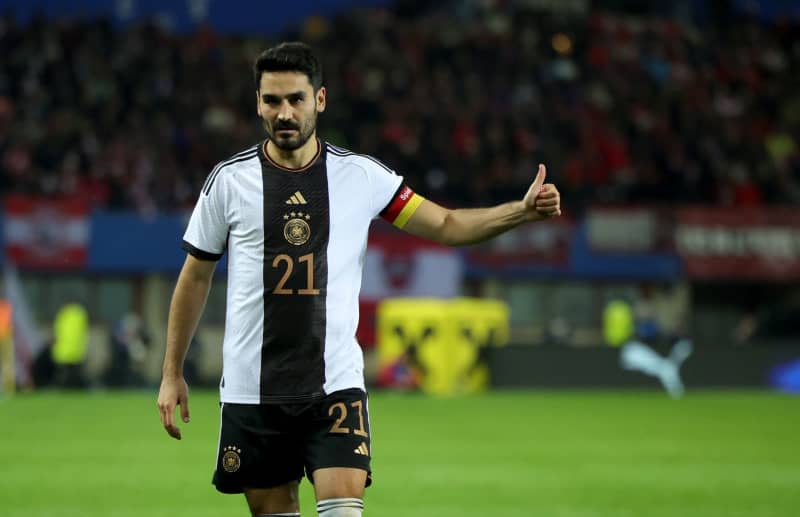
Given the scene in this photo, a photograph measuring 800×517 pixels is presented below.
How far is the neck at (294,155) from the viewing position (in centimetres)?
488

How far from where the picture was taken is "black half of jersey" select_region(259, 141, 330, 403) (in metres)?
4.77

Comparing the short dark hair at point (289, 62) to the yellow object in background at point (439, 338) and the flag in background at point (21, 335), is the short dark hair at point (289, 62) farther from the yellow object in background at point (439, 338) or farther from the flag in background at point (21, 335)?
the flag in background at point (21, 335)

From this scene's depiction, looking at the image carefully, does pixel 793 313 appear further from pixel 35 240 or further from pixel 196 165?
pixel 35 240

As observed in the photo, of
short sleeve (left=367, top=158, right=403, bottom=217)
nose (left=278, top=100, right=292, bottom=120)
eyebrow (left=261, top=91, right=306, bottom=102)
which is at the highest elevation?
eyebrow (left=261, top=91, right=306, bottom=102)

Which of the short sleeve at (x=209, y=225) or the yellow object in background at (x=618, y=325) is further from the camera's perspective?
the yellow object in background at (x=618, y=325)

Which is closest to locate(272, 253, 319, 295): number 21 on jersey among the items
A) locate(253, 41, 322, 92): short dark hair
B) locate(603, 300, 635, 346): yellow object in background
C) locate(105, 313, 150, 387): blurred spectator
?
locate(253, 41, 322, 92): short dark hair

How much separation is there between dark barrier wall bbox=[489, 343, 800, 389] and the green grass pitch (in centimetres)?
365

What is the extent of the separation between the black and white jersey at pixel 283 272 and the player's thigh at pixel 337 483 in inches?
10.5

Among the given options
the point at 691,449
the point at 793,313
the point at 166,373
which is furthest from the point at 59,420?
the point at 793,313

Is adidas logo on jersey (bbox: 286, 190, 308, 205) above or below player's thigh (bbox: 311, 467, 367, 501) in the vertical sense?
above

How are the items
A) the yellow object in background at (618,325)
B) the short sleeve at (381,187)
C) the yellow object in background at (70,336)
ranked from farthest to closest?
1. the yellow object in background at (618,325)
2. the yellow object in background at (70,336)
3. the short sleeve at (381,187)

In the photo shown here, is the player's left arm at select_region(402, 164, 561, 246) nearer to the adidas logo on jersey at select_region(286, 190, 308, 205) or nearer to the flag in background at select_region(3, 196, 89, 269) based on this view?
the adidas logo on jersey at select_region(286, 190, 308, 205)

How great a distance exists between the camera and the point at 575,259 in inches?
1128

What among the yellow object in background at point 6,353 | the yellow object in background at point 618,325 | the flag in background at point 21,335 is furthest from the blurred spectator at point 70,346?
the yellow object in background at point 618,325
